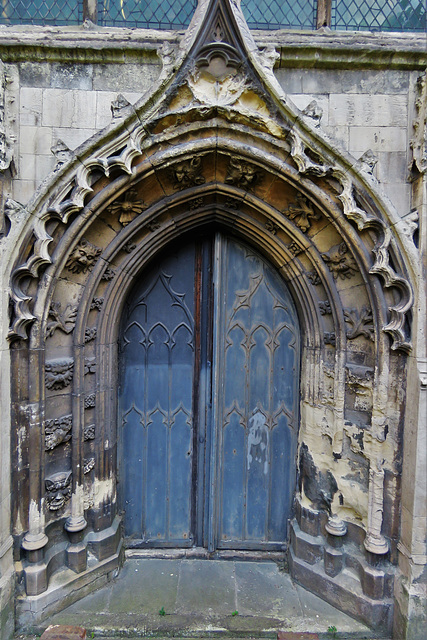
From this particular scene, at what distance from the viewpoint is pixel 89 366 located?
3.31 m

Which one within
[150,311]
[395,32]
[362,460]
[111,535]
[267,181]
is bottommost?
[111,535]

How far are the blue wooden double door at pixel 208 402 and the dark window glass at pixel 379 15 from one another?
2201 mm

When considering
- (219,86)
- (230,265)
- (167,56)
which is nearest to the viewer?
(167,56)

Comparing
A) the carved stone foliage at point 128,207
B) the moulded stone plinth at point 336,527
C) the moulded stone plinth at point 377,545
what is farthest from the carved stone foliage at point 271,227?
the moulded stone plinth at point 377,545

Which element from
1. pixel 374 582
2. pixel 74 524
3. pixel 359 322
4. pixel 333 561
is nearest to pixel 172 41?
pixel 359 322

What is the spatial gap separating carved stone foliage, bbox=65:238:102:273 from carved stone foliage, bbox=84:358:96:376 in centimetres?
79

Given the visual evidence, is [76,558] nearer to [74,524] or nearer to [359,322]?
[74,524]

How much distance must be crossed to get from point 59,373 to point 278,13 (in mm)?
3762

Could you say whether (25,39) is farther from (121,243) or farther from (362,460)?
(362,460)

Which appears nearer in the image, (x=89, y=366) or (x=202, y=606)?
(x=202, y=606)

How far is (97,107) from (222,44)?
1.10m

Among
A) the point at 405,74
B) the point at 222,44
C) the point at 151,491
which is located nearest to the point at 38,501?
the point at 151,491

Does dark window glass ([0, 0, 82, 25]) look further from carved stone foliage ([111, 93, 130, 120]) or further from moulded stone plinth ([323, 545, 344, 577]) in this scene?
moulded stone plinth ([323, 545, 344, 577])

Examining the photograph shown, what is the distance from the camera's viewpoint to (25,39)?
2.94 metres
